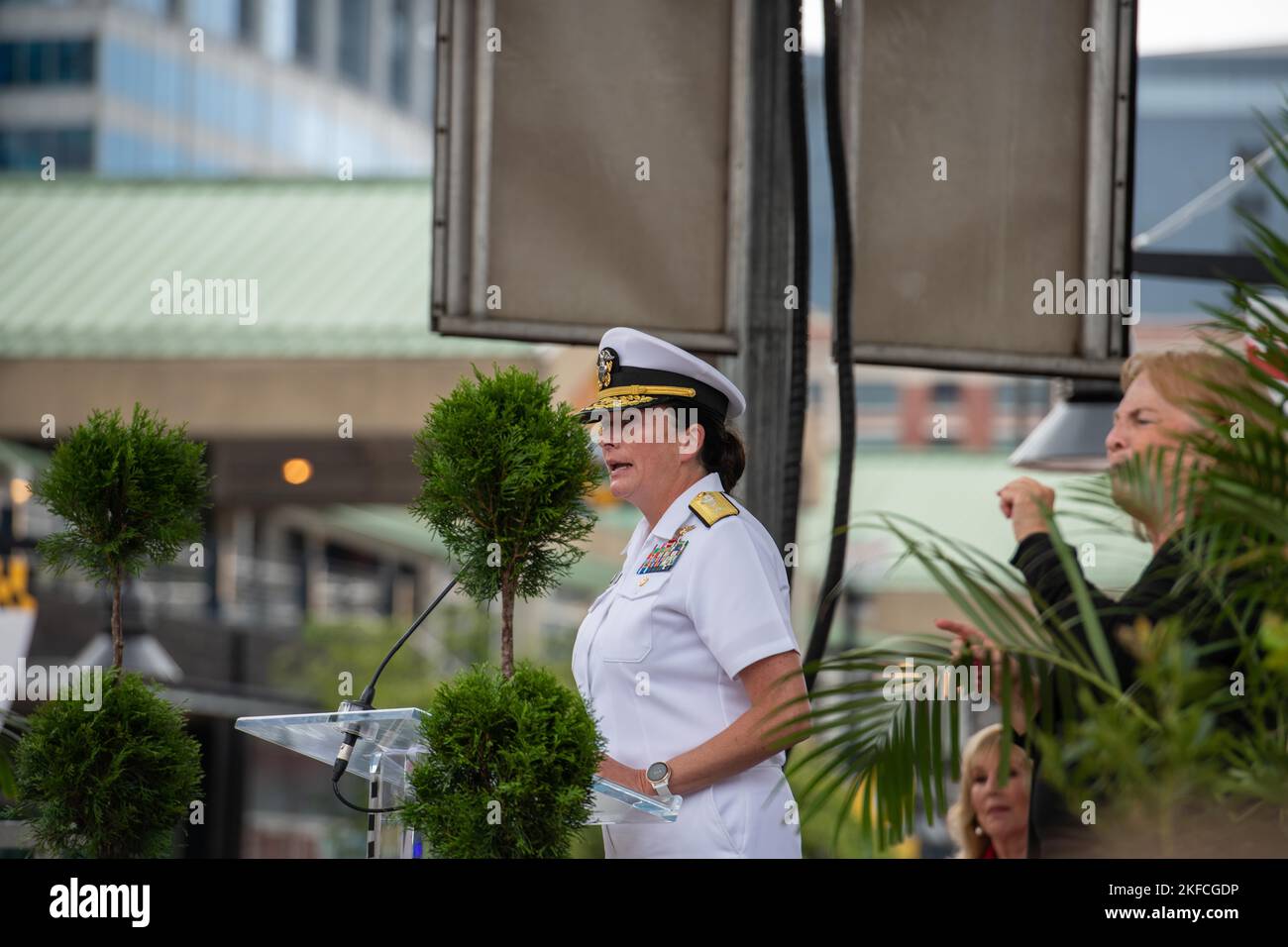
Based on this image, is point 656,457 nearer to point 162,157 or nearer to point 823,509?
point 823,509

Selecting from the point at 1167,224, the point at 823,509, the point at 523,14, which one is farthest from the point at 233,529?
the point at 523,14

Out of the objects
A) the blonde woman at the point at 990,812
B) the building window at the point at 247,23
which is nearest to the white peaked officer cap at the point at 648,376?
the blonde woman at the point at 990,812

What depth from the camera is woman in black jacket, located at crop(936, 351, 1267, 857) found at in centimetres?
268

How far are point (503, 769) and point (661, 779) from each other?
0.35m

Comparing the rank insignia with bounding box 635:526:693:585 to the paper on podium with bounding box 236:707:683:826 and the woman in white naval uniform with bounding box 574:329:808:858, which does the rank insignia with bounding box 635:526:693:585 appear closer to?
the woman in white naval uniform with bounding box 574:329:808:858

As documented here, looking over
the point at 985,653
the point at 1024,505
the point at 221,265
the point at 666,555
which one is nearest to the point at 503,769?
the point at 666,555

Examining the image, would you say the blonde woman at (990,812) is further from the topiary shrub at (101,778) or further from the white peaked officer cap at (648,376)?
the topiary shrub at (101,778)

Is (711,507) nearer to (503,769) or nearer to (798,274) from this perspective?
(503,769)

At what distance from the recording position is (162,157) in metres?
66.8

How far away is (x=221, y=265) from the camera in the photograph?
26.0 metres

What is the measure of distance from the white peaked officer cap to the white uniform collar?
0.15m

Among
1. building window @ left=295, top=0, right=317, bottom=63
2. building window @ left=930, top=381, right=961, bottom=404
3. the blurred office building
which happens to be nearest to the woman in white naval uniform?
the blurred office building

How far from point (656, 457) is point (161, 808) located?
1091mm

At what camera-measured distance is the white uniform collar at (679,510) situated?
3.34 metres
